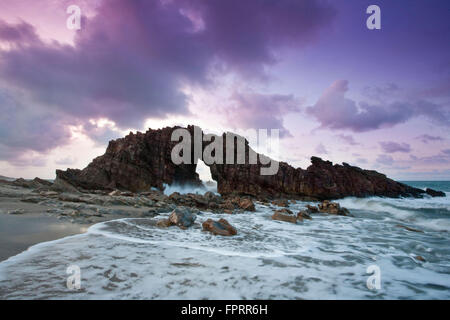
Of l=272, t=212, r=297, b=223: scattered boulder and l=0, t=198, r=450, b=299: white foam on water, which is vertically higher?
l=0, t=198, r=450, b=299: white foam on water

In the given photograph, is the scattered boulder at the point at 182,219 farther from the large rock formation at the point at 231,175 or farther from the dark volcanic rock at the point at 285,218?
the large rock formation at the point at 231,175

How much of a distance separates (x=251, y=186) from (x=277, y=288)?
90.9 ft

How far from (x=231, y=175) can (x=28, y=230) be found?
90.4 feet

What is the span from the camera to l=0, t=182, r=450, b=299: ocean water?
2.85m

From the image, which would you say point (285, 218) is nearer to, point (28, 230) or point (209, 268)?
point (209, 268)

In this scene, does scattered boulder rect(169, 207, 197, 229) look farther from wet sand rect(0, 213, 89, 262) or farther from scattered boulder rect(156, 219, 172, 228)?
wet sand rect(0, 213, 89, 262)

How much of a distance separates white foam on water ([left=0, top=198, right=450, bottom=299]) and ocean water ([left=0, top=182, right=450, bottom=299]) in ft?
0.05

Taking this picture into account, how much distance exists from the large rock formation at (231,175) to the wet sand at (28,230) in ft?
81.4

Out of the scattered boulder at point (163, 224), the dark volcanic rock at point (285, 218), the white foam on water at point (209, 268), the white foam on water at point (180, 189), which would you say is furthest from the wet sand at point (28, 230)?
the white foam on water at point (180, 189)

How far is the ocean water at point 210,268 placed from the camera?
2.85 metres

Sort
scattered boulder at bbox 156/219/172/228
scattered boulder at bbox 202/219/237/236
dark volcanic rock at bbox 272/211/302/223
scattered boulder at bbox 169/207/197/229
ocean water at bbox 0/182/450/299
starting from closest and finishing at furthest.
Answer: ocean water at bbox 0/182/450/299
scattered boulder at bbox 202/219/237/236
scattered boulder at bbox 156/219/172/228
scattered boulder at bbox 169/207/197/229
dark volcanic rock at bbox 272/211/302/223

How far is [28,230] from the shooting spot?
500cm

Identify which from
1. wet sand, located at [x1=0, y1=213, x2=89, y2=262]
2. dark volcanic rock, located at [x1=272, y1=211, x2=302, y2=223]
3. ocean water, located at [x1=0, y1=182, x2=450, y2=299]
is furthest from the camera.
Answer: dark volcanic rock, located at [x1=272, y1=211, x2=302, y2=223]

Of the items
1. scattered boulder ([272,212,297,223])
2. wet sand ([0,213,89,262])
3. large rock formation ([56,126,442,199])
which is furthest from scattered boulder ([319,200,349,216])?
wet sand ([0,213,89,262])
